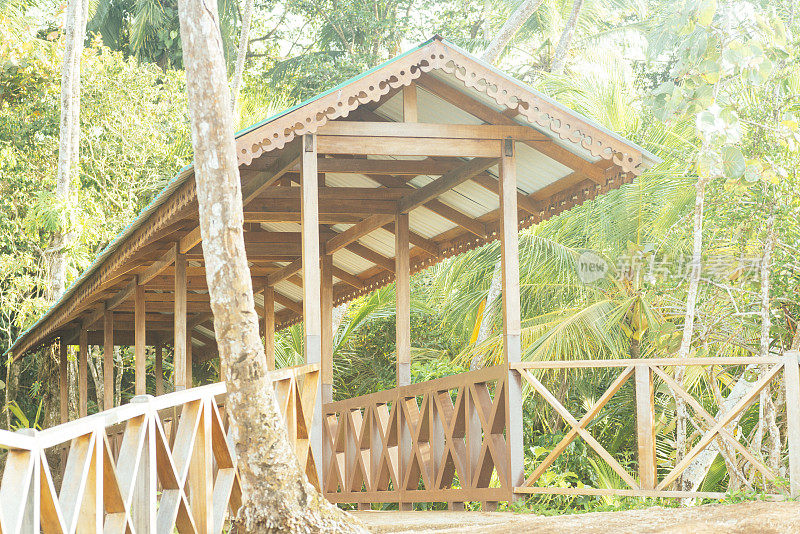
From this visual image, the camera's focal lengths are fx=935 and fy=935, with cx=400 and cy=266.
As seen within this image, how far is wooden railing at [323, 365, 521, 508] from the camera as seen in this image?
23.4 ft

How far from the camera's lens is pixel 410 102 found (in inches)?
289

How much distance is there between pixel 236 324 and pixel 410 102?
127 inches

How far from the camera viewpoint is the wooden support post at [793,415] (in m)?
5.73

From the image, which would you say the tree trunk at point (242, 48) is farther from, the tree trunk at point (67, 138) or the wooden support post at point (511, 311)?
the wooden support post at point (511, 311)

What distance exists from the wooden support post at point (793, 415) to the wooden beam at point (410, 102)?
324 centimetres

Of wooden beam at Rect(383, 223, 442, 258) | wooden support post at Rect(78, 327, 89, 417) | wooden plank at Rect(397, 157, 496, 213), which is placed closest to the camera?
wooden plank at Rect(397, 157, 496, 213)

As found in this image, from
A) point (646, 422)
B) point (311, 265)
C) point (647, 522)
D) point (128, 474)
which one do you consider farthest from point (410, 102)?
point (128, 474)

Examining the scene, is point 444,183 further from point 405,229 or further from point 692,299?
point 692,299

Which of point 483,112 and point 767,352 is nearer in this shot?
point 483,112

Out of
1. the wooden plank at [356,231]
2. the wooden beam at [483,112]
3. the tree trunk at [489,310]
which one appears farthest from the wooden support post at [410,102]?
the tree trunk at [489,310]

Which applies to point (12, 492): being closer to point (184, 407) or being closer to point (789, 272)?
point (184, 407)

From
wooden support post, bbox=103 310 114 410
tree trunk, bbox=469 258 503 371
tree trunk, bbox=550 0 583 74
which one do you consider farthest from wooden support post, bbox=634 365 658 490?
tree trunk, bbox=550 0 583 74

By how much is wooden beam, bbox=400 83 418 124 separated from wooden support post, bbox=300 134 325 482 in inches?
31.5

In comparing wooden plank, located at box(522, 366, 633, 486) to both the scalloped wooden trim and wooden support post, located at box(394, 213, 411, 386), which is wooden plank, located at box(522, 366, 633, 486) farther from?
wooden support post, located at box(394, 213, 411, 386)
